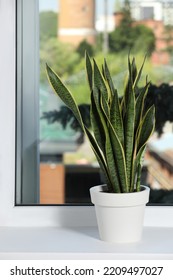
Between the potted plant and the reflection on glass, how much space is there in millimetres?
148

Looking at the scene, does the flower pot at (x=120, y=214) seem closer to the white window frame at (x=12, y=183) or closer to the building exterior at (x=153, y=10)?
the white window frame at (x=12, y=183)

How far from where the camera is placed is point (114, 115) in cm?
122

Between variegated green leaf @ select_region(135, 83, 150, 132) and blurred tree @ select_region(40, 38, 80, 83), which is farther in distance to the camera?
blurred tree @ select_region(40, 38, 80, 83)

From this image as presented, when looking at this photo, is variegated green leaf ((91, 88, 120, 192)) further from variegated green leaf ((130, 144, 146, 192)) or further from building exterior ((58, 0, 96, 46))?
building exterior ((58, 0, 96, 46))

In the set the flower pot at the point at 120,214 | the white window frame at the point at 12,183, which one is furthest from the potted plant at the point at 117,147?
the white window frame at the point at 12,183

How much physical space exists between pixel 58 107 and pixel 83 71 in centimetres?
12

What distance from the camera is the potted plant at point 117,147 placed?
4.00 feet

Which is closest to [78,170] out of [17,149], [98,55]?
[17,149]

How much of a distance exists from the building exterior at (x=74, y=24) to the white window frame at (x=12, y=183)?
0.41 ft

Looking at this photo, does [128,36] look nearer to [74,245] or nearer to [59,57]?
[59,57]

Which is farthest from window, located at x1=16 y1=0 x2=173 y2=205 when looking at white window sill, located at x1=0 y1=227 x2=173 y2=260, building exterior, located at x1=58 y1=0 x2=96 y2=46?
white window sill, located at x1=0 y1=227 x2=173 y2=260

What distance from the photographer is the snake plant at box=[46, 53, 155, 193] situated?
123 centimetres

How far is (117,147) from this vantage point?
122 cm
